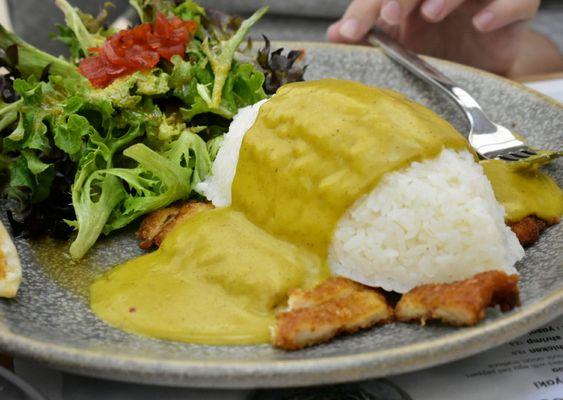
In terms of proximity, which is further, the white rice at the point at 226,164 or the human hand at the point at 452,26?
the human hand at the point at 452,26

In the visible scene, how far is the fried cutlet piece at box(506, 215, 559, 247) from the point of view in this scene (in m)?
2.20

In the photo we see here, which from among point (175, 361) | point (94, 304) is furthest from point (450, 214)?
point (94, 304)

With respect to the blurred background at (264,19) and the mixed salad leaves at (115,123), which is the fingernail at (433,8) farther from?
the blurred background at (264,19)

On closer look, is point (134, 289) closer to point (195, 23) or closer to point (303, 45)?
point (195, 23)

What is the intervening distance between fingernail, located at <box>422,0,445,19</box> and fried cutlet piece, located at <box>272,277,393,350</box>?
2.15 meters

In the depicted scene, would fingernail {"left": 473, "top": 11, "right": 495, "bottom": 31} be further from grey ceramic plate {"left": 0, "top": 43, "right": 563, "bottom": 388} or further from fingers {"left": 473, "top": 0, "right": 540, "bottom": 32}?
grey ceramic plate {"left": 0, "top": 43, "right": 563, "bottom": 388}

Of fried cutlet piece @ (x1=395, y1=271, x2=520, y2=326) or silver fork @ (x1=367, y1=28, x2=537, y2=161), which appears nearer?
fried cutlet piece @ (x1=395, y1=271, x2=520, y2=326)

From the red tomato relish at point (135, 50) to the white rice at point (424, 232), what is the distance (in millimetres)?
1322

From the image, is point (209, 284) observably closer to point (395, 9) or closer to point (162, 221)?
point (162, 221)

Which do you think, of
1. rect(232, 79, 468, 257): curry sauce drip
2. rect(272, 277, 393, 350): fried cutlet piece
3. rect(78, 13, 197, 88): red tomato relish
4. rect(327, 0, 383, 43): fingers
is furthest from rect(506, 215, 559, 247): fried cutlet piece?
rect(327, 0, 383, 43): fingers

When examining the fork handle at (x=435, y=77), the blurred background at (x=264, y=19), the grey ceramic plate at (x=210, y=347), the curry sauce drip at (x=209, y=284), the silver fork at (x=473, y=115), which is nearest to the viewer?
the grey ceramic plate at (x=210, y=347)

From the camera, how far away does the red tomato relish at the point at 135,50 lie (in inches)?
112

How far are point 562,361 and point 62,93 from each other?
84.4 inches

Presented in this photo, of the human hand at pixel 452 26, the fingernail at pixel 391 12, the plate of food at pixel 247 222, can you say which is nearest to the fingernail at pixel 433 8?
the human hand at pixel 452 26
